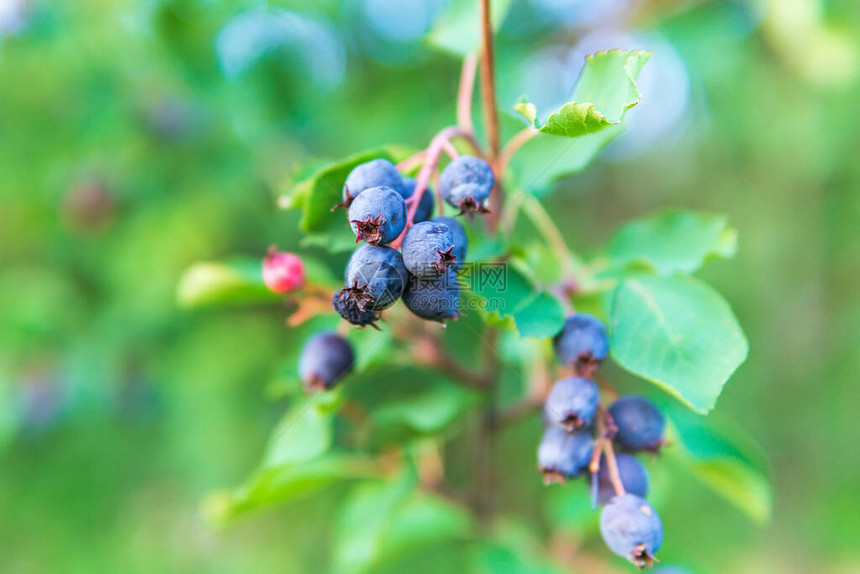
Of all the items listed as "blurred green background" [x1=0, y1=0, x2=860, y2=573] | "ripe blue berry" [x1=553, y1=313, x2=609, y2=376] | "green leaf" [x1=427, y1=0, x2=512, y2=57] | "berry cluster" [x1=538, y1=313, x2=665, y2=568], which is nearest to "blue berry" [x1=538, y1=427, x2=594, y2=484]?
"berry cluster" [x1=538, y1=313, x2=665, y2=568]

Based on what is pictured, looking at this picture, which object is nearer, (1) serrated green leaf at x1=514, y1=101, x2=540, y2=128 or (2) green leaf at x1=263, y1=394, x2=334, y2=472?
(1) serrated green leaf at x1=514, y1=101, x2=540, y2=128

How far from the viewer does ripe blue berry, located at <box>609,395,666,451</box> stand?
1.06 meters

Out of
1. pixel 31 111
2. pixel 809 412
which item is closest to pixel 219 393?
pixel 31 111

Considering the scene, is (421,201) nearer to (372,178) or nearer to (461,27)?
(372,178)

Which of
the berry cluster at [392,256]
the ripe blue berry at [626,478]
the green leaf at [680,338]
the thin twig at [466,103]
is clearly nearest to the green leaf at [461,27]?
the thin twig at [466,103]

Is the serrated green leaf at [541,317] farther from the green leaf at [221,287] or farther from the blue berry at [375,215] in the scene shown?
the green leaf at [221,287]

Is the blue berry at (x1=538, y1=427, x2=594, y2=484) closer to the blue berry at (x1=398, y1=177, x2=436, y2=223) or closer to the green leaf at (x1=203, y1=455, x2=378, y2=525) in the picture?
the blue berry at (x1=398, y1=177, x2=436, y2=223)

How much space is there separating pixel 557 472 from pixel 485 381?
0.50 meters

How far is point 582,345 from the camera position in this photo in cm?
104

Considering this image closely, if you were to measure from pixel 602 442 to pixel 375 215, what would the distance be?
0.59 meters

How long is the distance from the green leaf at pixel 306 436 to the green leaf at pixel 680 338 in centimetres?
63

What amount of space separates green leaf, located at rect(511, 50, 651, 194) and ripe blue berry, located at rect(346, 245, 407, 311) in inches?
12.6

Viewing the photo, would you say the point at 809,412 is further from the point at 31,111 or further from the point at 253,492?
the point at 31,111

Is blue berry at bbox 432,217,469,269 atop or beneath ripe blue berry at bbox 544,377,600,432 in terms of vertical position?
atop
